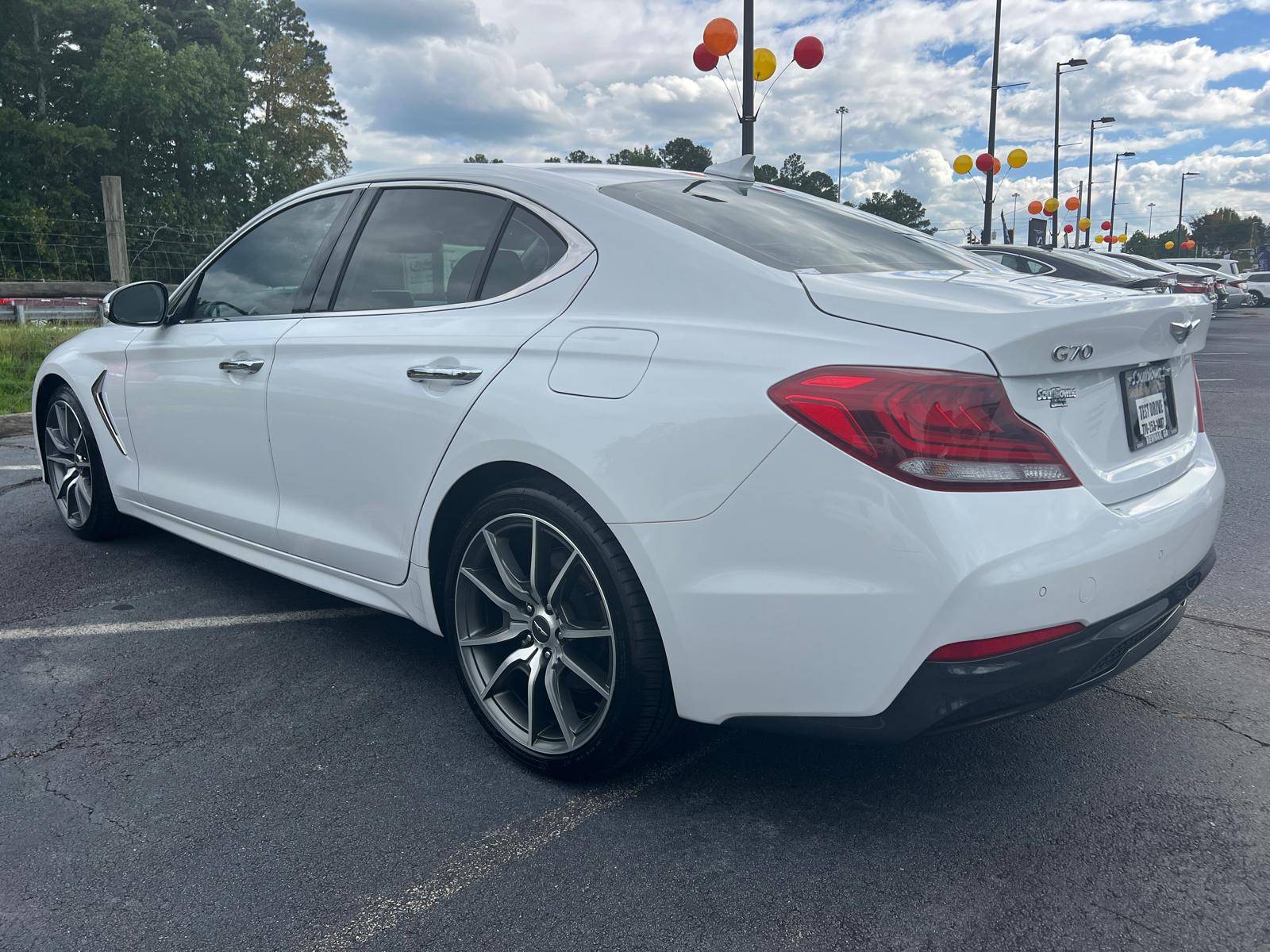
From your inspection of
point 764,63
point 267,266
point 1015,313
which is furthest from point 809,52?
point 1015,313

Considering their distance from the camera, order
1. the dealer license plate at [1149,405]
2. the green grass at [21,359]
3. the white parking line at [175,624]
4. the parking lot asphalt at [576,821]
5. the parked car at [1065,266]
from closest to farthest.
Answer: the parking lot asphalt at [576,821]
the dealer license plate at [1149,405]
the white parking line at [175,624]
the green grass at [21,359]
the parked car at [1065,266]

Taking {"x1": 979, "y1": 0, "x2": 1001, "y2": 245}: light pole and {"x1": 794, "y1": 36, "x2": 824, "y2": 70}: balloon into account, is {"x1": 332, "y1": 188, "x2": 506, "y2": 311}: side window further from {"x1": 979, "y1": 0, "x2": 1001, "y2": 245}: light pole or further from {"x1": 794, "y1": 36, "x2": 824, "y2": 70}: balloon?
{"x1": 979, "y1": 0, "x2": 1001, "y2": 245}: light pole

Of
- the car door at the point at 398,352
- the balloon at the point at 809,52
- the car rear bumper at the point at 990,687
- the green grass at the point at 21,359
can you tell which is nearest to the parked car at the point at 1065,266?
the balloon at the point at 809,52

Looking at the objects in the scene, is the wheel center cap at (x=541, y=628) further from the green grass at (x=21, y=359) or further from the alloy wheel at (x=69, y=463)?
the green grass at (x=21, y=359)

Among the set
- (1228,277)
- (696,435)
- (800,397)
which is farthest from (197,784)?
(1228,277)

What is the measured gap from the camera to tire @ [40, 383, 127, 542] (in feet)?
15.1

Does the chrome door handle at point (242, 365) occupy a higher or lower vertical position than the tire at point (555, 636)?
higher

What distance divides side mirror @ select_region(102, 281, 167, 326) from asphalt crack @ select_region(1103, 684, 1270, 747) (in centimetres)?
379

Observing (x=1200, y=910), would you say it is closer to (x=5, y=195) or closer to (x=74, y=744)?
(x=74, y=744)

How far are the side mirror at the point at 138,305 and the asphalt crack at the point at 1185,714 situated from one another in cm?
379

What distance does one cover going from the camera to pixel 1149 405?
2.38m

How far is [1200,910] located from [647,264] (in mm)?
1848

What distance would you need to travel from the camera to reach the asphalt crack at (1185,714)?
109 inches

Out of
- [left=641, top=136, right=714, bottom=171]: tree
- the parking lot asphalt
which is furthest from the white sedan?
[left=641, top=136, right=714, bottom=171]: tree
